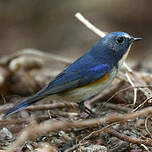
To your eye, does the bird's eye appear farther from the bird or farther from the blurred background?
the blurred background

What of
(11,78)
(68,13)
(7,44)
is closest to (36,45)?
(7,44)

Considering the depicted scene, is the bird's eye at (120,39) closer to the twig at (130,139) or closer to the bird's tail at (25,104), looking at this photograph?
the bird's tail at (25,104)

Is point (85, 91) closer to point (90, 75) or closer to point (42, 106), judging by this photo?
point (90, 75)

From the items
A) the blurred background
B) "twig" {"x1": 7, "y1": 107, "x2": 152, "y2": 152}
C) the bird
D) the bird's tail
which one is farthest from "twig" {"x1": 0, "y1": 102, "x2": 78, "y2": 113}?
the blurred background

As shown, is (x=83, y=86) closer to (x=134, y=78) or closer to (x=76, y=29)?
(x=134, y=78)

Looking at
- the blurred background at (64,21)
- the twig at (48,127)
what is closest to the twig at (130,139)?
the twig at (48,127)
